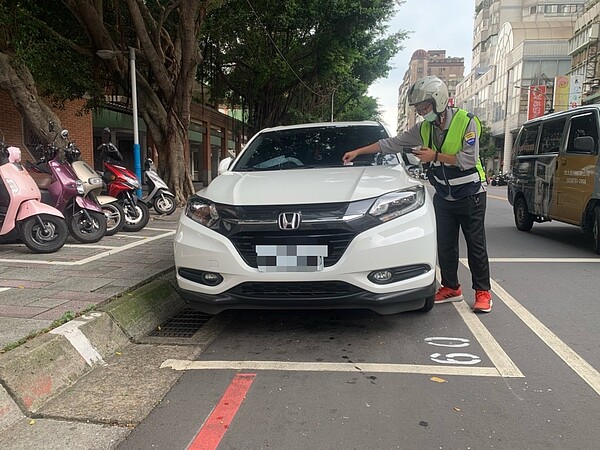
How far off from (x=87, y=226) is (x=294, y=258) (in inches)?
174

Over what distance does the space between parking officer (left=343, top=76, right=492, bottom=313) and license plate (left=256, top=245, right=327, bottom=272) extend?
145 cm

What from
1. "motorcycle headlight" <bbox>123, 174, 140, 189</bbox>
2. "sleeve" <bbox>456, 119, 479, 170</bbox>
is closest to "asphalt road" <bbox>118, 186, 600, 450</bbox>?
"sleeve" <bbox>456, 119, 479, 170</bbox>

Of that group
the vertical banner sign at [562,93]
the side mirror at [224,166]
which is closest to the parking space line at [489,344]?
the side mirror at [224,166]

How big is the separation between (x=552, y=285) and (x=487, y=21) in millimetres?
76501

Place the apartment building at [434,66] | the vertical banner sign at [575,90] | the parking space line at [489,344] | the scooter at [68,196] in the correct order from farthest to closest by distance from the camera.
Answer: the apartment building at [434,66] → the vertical banner sign at [575,90] → the scooter at [68,196] → the parking space line at [489,344]

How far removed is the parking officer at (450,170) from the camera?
4133 mm

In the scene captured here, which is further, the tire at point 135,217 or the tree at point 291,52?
the tree at point 291,52

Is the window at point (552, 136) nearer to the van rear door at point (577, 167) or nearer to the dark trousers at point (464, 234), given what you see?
the van rear door at point (577, 167)

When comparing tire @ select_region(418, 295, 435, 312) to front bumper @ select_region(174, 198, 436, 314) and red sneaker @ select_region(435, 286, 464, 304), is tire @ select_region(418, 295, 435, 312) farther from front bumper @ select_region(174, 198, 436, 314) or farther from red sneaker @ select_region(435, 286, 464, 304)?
front bumper @ select_region(174, 198, 436, 314)

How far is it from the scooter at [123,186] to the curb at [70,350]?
3897 millimetres

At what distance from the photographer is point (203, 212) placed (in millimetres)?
3658

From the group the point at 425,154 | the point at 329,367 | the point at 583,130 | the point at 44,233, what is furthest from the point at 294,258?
the point at 583,130

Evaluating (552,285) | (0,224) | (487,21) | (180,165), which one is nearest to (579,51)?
(487,21)

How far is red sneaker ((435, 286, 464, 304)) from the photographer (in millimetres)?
4621
